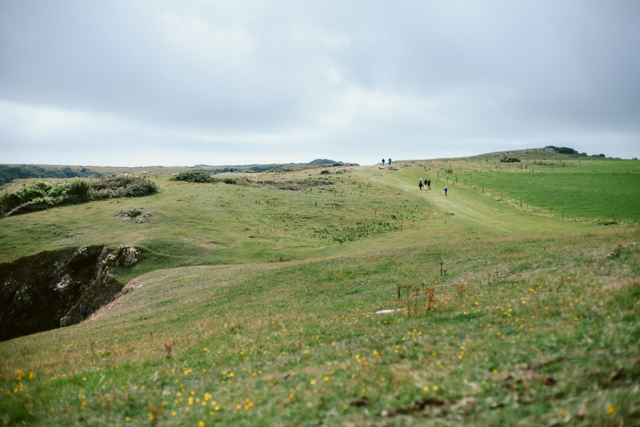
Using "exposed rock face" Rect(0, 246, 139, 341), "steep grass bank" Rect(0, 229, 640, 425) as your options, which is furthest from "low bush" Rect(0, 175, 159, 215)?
"steep grass bank" Rect(0, 229, 640, 425)

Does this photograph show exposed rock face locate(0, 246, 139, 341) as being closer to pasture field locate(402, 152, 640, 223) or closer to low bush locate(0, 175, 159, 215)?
low bush locate(0, 175, 159, 215)

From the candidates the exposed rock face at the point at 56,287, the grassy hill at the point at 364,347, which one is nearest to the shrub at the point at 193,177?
the exposed rock face at the point at 56,287

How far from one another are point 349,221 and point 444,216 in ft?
45.9

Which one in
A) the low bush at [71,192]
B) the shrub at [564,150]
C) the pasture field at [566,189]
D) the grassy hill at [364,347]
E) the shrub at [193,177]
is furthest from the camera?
the shrub at [564,150]

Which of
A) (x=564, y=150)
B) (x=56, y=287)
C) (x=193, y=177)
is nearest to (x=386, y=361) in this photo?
(x=56, y=287)

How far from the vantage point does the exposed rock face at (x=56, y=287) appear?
1190 inches

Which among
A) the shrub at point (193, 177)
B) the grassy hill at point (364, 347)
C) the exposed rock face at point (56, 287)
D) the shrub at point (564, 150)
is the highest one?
Result: the shrub at point (564, 150)

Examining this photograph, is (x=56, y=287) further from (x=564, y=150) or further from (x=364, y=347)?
(x=564, y=150)

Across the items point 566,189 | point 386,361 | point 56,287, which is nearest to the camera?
point 386,361

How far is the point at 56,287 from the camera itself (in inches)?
1249

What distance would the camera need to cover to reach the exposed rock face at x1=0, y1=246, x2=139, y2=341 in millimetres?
30219

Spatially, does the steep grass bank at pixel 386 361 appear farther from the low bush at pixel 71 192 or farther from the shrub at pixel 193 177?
the shrub at pixel 193 177

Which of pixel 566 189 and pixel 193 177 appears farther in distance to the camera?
pixel 193 177

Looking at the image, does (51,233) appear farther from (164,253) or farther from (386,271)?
(386,271)
